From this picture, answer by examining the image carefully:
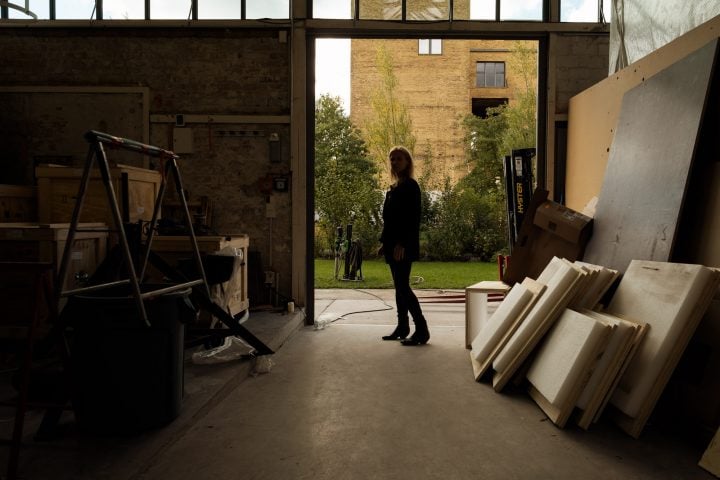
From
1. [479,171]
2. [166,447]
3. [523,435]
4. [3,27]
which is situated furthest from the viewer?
[479,171]

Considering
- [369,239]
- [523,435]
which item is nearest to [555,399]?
[523,435]

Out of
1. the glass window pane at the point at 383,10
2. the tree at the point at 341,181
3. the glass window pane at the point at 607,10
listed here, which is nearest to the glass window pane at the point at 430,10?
the glass window pane at the point at 383,10

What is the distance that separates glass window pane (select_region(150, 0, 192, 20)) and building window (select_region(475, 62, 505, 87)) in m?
20.2

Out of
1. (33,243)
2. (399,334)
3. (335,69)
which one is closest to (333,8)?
(399,334)

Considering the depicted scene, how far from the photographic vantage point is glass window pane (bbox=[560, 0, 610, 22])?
566 centimetres

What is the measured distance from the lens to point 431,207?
15578 millimetres

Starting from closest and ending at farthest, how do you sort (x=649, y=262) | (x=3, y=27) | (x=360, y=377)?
(x=649, y=262) < (x=360, y=377) < (x=3, y=27)

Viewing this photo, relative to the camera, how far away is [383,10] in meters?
5.77

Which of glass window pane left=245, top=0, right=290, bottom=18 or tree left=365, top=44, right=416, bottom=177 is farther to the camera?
tree left=365, top=44, right=416, bottom=177

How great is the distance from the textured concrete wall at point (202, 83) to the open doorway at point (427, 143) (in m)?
3.77

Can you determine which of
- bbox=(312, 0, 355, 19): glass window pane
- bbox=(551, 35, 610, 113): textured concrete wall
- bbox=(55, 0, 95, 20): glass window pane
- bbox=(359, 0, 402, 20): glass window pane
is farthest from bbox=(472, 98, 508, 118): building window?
bbox=(55, 0, 95, 20): glass window pane

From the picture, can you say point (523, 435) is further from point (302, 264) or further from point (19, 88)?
point (19, 88)

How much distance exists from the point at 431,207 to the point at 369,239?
227cm

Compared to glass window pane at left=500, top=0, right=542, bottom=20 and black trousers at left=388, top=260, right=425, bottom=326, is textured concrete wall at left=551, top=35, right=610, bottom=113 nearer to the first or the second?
glass window pane at left=500, top=0, right=542, bottom=20
